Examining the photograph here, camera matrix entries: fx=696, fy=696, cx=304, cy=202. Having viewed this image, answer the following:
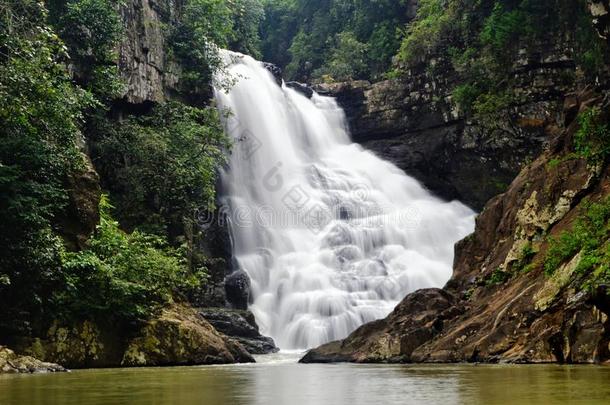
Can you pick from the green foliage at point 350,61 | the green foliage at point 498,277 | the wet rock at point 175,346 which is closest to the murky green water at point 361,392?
the green foliage at point 498,277

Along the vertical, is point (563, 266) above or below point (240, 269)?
below

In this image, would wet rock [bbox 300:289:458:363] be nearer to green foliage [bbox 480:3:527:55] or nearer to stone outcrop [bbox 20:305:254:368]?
stone outcrop [bbox 20:305:254:368]

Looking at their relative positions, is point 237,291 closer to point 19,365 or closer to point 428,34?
point 19,365

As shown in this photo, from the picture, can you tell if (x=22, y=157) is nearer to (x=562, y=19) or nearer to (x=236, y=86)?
(x=236, y=86)

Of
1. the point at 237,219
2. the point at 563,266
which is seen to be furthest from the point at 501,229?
the point at 237,219

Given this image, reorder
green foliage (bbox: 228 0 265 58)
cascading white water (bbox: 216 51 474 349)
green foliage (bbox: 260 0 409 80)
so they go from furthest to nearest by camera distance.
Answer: green foliage (bbox: 228 0 265 58) → green foliage (bbox: 260 0 409 80) → cascading white water (bbox: 216 51 474 349)

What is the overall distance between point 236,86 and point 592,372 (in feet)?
83.3

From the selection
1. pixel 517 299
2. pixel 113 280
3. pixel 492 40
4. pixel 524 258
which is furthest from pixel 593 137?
pixel 492 40

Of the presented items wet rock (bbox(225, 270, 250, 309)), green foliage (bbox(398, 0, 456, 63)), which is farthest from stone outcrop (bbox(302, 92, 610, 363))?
green foliage (bbox(398, 0, 456, 63))

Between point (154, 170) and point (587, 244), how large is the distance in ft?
46.9

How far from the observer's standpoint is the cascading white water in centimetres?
2219

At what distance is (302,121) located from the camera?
108 ft

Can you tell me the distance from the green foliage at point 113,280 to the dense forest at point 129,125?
0.03 meters

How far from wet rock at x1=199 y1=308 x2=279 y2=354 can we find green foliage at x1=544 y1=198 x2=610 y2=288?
897 cm
